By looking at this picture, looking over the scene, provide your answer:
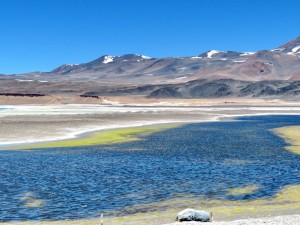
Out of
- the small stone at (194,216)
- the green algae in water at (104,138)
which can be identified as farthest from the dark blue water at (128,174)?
the small stone at (194,216)

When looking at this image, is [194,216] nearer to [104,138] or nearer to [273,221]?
[273,221]

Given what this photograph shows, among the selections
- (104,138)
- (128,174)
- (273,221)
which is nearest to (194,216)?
(273,221)

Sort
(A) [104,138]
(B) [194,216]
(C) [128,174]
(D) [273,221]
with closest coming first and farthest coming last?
(D) [273,221] → (B) [194,216] → (C) [128,174] → (A) [104,138]

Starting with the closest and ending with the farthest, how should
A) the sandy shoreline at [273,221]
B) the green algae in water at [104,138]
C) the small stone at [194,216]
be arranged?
the sandy shoreline at [273,221]
the small stone at [194,216]
the green algae in water at [104,138]

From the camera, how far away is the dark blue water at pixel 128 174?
2016 centimetres

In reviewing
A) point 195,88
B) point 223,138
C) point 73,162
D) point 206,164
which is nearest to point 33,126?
point 223,138

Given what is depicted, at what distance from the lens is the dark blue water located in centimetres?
2016

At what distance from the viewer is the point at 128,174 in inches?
1030

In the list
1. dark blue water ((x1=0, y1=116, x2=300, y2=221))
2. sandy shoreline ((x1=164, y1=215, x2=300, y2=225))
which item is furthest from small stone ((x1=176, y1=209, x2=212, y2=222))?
dark blue water ((x1=0, y1=116, x2=300, y2=221))

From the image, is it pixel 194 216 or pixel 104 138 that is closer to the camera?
pixel 194 216

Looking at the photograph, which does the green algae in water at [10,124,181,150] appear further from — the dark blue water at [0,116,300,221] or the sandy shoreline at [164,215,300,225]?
the sandy shoreline at [164,215,300,225]

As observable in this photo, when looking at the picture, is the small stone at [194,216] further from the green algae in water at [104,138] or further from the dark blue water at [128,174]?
Result: the green algae in water at [104,138]

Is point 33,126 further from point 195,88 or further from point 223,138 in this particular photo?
point 195,88

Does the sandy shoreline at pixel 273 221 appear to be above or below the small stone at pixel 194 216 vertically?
below
